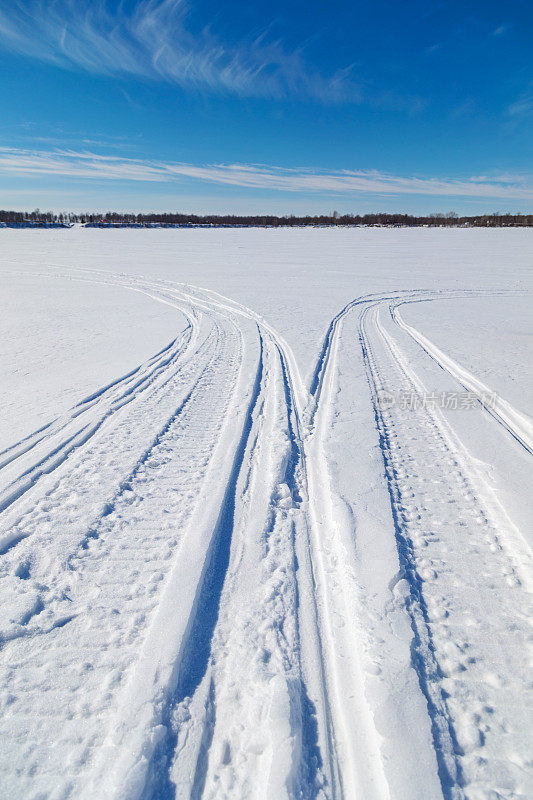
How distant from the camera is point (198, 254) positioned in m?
26.6

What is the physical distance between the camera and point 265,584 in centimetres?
244

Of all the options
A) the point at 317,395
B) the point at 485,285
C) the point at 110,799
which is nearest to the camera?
the point at 110,799

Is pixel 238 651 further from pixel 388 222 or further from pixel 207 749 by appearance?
pixel 388 222

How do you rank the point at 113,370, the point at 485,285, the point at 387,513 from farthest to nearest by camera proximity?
the point at 485,285 → the point at 113,370 → the point at 387,513

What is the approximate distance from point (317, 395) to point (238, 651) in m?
3.57

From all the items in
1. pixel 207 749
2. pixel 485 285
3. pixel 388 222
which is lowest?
pixel 207 749

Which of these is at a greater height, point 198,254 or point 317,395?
point 198,254

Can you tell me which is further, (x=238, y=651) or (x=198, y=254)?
(x=198, y=254)

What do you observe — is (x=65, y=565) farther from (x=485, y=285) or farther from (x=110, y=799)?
(x=485, y=285)

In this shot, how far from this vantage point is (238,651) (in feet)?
6.79

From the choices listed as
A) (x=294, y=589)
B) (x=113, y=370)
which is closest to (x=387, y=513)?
(x=294, y=589)

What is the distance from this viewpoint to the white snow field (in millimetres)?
1664

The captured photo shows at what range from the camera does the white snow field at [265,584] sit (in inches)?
65.5

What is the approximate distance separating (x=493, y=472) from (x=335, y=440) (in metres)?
1.36
